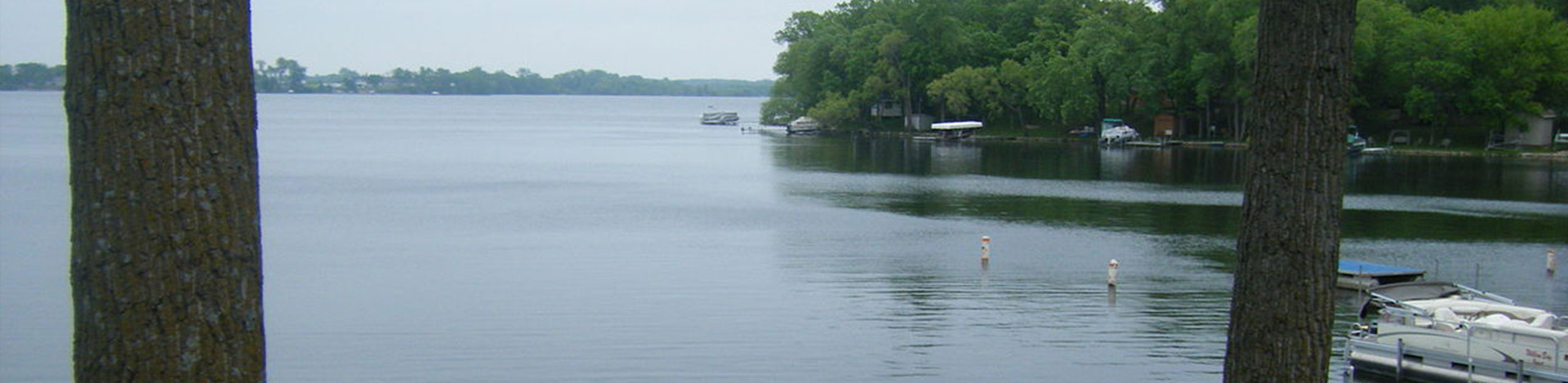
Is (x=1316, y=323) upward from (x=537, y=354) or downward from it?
upward

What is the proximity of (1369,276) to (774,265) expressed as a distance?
12.0 metres

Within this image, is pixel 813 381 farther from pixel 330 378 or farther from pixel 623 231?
pixel 623 231

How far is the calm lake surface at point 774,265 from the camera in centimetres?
2036

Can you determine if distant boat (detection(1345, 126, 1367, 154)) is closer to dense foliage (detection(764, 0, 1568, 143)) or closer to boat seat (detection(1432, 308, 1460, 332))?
dense foliage (detection(764, 0, 1568, 143))

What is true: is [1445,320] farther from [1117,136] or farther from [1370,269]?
[1117,136]

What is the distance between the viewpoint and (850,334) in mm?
21812

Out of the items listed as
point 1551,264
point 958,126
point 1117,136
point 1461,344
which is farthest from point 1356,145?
point 1461,344

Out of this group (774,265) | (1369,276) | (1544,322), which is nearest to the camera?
(1544,322)

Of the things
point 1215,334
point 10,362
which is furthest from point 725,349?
point 10,362

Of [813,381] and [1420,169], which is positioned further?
[1420,169]

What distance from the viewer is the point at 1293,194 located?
216 inches

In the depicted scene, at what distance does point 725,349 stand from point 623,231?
624 inches

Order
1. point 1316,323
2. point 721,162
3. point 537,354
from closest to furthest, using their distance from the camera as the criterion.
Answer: point 1316,323 → point 537,354 → point 721,162

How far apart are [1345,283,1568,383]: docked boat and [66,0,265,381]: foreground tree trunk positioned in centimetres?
1702
